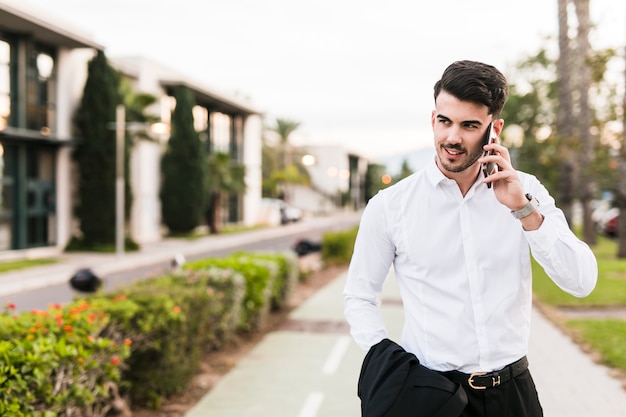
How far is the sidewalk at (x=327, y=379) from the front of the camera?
5930mm

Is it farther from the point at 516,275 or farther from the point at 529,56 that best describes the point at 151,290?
the point at 529,56

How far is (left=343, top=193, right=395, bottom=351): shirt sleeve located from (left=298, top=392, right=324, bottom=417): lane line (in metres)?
3.74

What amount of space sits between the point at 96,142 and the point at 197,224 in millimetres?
9945

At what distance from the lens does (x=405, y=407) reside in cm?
204

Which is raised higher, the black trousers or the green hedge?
the black trousers

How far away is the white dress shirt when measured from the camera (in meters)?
2.16

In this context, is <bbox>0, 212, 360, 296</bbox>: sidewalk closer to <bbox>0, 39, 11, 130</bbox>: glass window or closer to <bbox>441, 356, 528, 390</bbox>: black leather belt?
<bbox>0, 39, 11, 130</bbox>: glass window

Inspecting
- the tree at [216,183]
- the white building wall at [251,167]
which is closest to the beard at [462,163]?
the tree at [216,183]

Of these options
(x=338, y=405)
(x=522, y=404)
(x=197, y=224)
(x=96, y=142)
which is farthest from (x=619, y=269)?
(x=197, y=224)

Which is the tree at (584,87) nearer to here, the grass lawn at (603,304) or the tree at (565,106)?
the tree at (565,106)

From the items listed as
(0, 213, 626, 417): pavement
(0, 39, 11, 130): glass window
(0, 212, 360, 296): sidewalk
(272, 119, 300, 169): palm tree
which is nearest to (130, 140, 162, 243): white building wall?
(0, 212, 360, 296): sidewalk

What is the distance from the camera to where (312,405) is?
607 cm

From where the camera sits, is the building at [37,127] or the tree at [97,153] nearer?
the building at [37,127]

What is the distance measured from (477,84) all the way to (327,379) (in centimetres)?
540
